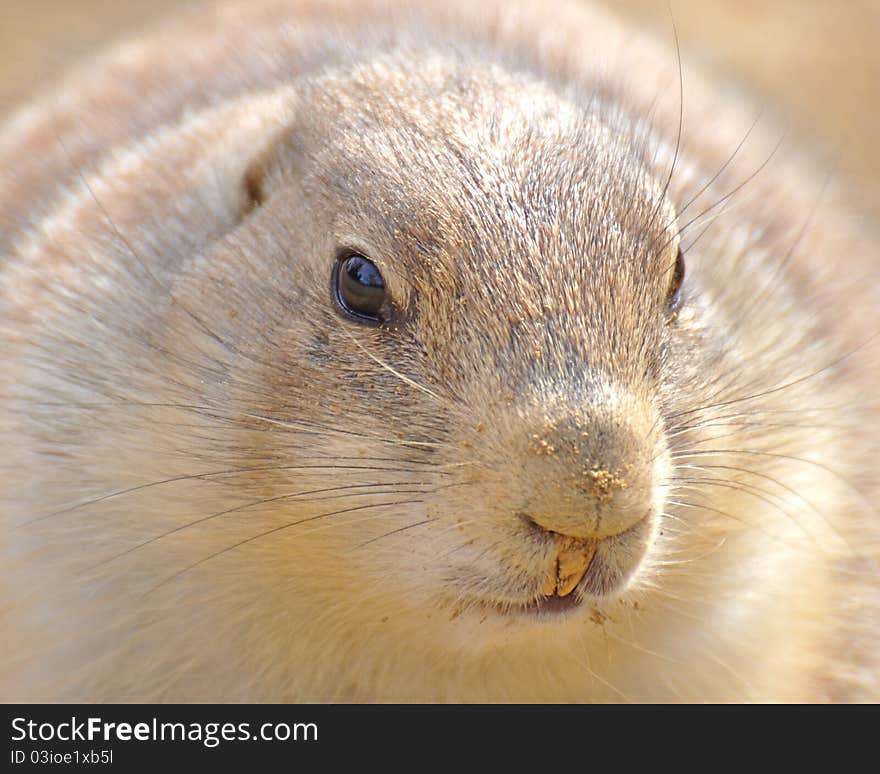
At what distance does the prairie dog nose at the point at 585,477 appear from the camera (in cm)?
285

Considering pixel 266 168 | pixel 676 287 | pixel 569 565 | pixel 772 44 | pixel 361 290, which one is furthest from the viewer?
pixel 772 44

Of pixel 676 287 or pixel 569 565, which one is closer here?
pixel 569 565

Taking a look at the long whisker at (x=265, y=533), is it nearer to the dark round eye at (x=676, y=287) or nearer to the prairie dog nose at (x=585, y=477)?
the prairie dog nose at (x=585, y=477)

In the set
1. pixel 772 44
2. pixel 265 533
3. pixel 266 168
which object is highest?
pixel 772 44

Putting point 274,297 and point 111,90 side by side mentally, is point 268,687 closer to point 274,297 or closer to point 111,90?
point 274,297

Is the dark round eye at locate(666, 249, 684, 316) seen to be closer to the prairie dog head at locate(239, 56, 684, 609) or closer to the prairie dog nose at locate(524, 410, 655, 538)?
the prairie dog head at locate(239, 56, 684, 609)

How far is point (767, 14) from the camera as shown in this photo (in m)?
9.14

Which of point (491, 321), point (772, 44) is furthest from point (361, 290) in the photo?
point (772, 44)

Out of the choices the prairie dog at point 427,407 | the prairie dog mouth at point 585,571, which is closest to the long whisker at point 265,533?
the prairie dog at point 427,407

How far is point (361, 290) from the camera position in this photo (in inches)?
129

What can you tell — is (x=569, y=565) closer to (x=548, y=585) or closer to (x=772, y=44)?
(x=548, y=585)

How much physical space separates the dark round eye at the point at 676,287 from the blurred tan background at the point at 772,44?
12.2 ft

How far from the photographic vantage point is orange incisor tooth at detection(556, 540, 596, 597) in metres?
2.92

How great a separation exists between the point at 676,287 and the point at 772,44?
19.1 feet
